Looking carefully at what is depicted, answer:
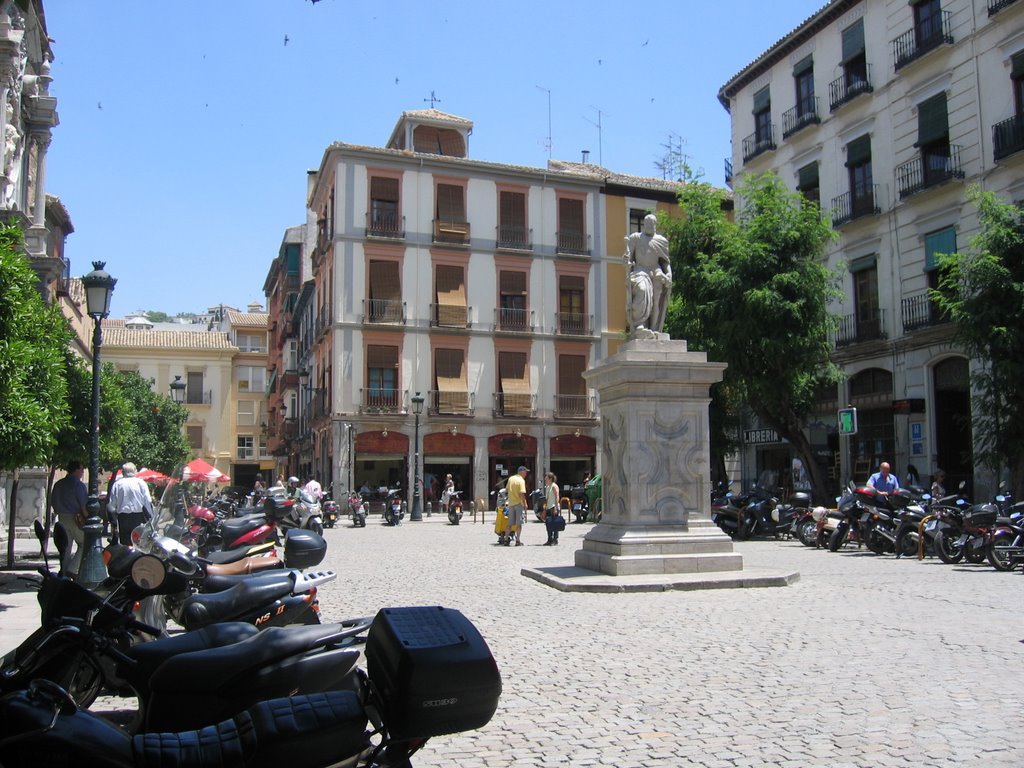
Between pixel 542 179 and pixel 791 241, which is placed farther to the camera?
pixel 542 179

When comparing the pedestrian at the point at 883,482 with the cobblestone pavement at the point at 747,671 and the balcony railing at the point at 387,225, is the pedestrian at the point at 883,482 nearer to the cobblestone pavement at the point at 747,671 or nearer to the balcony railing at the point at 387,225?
the cobblestone pavement at the point at 747,671

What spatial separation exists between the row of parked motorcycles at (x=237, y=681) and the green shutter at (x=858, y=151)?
26078 mm

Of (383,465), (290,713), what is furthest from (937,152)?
(290,713)

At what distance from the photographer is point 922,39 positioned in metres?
25.3

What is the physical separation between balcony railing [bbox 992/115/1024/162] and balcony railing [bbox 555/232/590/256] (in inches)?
871

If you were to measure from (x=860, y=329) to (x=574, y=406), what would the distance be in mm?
16783

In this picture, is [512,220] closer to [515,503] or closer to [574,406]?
[574,406]

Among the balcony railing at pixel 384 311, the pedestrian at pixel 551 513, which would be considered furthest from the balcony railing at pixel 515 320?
the pedestrian at pixel 551 513

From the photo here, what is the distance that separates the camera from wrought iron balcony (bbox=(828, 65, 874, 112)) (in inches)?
1071

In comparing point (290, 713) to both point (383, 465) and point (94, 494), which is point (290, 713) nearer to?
point (94, 494)

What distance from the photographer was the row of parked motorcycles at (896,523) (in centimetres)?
1357

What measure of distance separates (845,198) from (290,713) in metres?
28.4

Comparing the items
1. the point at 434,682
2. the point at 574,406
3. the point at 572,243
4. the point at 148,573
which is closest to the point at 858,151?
the point at 572,243

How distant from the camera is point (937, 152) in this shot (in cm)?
2509
